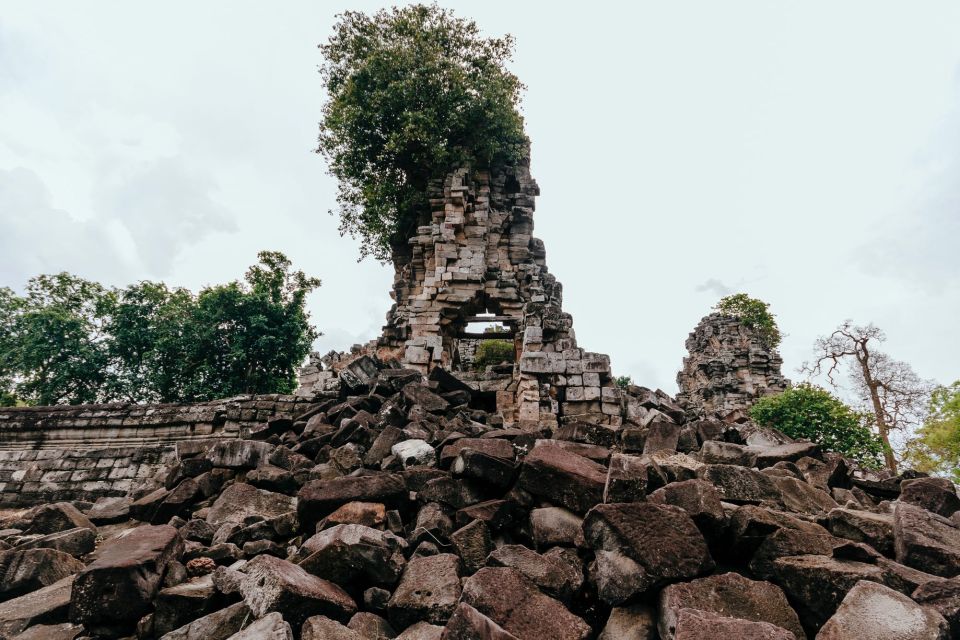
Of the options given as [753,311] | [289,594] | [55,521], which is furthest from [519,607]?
[753,311]

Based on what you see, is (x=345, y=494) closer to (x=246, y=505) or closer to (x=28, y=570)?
(x=246, y=505)

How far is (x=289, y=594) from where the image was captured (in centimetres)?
Answer: 247

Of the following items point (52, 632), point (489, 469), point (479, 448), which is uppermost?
point (479, 448)

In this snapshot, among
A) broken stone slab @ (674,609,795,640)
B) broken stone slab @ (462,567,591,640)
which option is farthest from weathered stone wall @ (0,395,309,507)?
broken stone slab @ (674,609,795,640)

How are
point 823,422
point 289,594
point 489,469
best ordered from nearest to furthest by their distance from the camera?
point 289,594
point 489,469
point 823,422

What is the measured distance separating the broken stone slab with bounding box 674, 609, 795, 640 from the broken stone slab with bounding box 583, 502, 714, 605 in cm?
40

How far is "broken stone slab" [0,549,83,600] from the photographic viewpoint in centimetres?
336

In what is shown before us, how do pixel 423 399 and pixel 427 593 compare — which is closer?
pixel 427 593

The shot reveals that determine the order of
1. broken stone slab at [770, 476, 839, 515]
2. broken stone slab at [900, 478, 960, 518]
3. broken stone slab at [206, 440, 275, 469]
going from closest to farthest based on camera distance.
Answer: broken stone slab at [770, 476, 839, 515]
broken stone slab at [900, 478, 960, 518]
broken stone slab at [206, 440, 275, 469]

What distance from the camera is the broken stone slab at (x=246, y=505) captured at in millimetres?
3918

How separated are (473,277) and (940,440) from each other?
14634mm

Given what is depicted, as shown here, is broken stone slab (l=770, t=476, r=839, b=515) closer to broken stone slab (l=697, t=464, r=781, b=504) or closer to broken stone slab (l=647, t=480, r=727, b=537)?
broken stone slab (l=697, t=464, r=781, b=504)

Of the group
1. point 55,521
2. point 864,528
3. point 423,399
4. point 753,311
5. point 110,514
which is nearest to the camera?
point 864,528

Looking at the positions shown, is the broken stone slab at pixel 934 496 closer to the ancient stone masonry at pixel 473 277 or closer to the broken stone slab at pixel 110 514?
the ancient stone masonry at pixel 473 277
